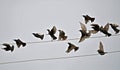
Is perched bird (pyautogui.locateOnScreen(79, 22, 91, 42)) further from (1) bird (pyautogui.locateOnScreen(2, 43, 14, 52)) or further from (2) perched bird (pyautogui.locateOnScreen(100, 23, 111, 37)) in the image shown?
(1) bird (pyautogui.locateOnScreen(2, 43, 14, 52))

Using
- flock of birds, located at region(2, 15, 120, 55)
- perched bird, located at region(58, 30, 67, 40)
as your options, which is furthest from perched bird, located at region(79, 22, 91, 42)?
perched bird, located at region(58, 30, 67, 40)

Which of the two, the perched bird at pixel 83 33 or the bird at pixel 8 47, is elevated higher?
the perched bird at pixel 83 33

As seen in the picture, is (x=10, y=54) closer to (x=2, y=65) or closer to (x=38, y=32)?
(x=2, y=65)

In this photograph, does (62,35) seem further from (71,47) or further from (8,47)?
(8,47)

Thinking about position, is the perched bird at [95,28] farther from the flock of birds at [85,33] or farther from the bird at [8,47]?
the bird at [8,47]

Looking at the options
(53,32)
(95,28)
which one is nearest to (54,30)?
(53,32)

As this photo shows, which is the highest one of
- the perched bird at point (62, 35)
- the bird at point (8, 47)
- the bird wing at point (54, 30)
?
the bird wing at point (54, 30)

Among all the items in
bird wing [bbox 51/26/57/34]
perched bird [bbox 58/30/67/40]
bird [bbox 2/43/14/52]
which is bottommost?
bird [bbox 2/43/14/52]

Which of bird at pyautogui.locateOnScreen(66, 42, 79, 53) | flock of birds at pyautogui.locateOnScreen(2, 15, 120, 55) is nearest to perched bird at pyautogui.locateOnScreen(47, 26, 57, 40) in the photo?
flock of birds at pyautogui.locateOnScreen(2, 15, 120, 55)

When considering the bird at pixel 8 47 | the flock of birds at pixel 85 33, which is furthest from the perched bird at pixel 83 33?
the bird at pixel 8 47

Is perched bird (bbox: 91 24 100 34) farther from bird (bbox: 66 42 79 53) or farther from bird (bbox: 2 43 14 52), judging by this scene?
bird (bbox: 2 43 14 52)

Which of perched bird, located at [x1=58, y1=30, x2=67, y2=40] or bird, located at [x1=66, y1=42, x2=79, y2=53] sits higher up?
perched bird, located at [x1=58, y1=30, x2=67, y2=40]

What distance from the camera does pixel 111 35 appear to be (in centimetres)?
135

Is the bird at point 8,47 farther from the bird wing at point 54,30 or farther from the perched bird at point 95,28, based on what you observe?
the perched bird at point 95,28
